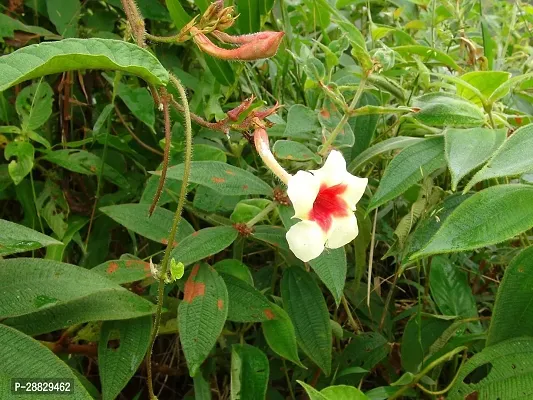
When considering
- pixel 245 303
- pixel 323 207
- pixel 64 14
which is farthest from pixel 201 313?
pixel 64 14

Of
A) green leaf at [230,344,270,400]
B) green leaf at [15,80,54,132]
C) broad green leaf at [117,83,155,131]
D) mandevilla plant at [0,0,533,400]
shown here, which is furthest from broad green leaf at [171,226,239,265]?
green leaf at [15,80,54,132]

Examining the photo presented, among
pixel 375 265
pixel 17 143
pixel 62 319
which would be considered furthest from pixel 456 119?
pixel 17 143

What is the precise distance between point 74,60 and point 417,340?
50 centimetres

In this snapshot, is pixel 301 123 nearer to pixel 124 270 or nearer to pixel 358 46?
pixel 358 46

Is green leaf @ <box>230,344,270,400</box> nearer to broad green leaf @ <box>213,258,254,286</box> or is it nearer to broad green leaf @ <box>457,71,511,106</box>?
broad green leaf @ <box>213,258,254,286</box>

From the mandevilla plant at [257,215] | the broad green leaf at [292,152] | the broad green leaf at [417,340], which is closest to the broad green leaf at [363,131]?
the mandevilla plant at [257,215]

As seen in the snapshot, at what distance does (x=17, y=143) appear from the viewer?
810 mm

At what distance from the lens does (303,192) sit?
0.49 meters

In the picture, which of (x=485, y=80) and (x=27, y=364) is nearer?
(x=27, y=364)

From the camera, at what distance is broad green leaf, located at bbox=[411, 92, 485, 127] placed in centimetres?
64

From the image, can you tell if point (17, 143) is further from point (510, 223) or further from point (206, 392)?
point (510, 223)

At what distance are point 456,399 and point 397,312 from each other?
11.4 inches

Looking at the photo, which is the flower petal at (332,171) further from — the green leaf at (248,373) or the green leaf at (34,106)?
the green leaf at (34,106)

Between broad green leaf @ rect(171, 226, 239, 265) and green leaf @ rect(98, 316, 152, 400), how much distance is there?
0.07 metres
